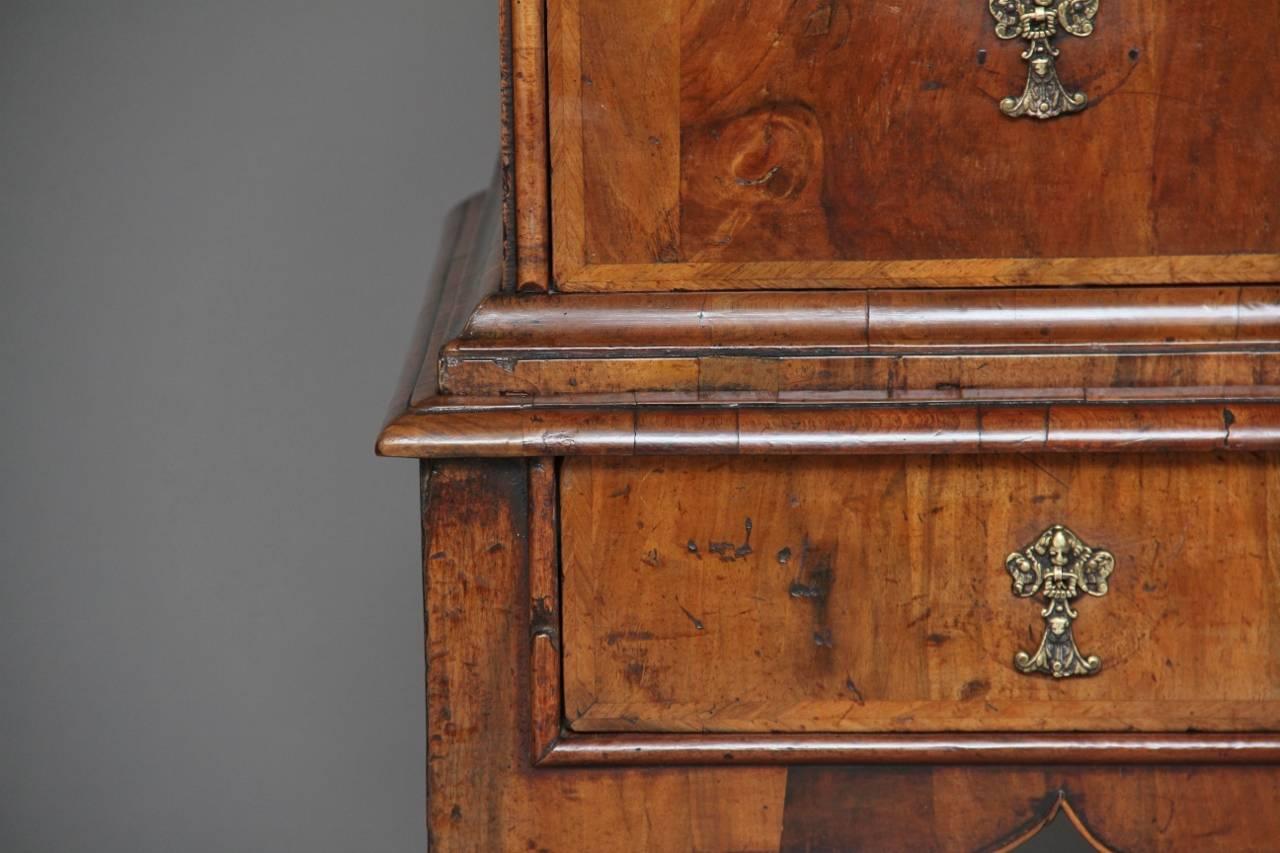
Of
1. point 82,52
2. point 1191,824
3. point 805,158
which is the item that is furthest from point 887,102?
point 82,52

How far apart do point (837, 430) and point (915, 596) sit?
0.11 metres

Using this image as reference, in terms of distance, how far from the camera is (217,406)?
1709 millimetres

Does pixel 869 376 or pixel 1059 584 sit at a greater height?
pixel 869 376

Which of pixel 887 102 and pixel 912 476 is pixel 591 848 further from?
pixel 887 102

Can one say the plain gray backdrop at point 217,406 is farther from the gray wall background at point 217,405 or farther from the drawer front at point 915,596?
the drawer front at point 915,596

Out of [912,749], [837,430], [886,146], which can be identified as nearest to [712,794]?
[912,749]

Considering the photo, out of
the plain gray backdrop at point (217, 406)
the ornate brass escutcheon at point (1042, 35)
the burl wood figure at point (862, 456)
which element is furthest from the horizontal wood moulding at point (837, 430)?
the plain gray backdrop at point (217, 406)

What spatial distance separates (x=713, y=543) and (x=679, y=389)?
0.29 ft

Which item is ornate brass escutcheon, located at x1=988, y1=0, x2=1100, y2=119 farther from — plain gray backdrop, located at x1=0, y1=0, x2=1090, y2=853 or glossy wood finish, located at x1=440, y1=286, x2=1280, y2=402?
plain gray backdrop, located at x1=0, y1=0, x2=1090, y2=853

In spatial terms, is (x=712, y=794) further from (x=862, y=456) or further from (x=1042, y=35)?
(x=1042, y=35)

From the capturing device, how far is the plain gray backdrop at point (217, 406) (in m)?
1.66

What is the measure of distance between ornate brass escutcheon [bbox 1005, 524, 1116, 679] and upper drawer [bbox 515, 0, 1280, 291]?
14 centimetres

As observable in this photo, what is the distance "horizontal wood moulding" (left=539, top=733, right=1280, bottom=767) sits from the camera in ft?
2.80

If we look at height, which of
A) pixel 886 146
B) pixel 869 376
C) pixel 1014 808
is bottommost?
pixel 1014 808
